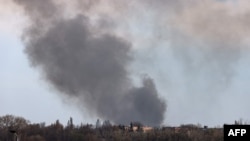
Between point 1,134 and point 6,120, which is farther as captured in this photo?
point 6,120

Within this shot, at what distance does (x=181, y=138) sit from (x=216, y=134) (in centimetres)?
1404

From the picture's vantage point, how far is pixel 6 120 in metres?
187

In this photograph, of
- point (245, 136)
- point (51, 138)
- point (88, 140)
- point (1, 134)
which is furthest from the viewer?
point (51, 138)

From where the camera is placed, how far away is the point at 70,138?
194m

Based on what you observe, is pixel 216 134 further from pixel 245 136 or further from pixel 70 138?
pixel 245 136

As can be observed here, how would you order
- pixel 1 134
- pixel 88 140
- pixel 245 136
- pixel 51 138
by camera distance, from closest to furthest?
pixel 245 136 < pixel 1 134 < pixel 88 140 < pixel 51 138

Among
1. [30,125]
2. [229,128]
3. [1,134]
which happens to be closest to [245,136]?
[229,128]

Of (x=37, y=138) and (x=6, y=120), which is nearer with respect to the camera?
(x=37, y=138)

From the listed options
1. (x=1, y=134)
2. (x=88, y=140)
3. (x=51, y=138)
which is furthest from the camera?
(x=51, y=138)

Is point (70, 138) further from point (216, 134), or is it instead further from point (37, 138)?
point (216, 134)

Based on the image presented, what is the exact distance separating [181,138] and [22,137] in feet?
202

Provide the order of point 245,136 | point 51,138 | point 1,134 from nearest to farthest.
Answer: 1. point 245,136
2. point 1,134
3. point 51,138

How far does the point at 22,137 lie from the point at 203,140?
6813cm

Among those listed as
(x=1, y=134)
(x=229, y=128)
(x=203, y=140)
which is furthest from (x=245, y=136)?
(x=203, y=140)
